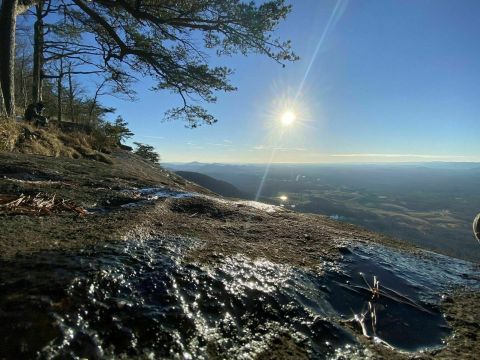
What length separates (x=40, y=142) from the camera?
791 centimetres

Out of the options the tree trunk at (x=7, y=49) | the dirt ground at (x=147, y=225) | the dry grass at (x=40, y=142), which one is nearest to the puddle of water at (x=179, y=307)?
the dirt ground at (x=147, y=225)

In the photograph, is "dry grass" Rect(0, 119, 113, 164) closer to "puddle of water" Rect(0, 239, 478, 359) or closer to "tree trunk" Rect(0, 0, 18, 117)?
"tree trunk" Rect(0, 0, 18, 117)

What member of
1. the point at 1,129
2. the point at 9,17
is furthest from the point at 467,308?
the point at 9,17

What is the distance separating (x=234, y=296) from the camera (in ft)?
6.15

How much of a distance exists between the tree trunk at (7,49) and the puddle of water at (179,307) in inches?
364

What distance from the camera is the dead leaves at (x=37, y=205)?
276 centimetres

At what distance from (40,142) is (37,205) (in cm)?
595

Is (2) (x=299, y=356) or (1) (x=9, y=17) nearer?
(2) (x=299, y=356)

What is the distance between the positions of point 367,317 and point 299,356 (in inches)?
→ 28.8

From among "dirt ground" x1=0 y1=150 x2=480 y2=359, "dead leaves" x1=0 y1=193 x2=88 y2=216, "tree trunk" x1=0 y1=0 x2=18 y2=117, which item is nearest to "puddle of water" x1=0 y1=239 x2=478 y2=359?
"dirt ground" x1=0 y1=150 x2=480 y2=359

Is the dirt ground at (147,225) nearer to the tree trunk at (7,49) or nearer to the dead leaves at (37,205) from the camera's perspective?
the dead leaves at (37,205)

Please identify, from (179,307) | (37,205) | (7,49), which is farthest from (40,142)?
(179,307)

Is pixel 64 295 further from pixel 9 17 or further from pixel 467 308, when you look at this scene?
pixel 9 17

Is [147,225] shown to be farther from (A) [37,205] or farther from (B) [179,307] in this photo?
(B) [179,307]
